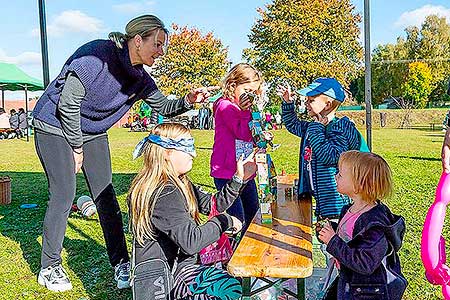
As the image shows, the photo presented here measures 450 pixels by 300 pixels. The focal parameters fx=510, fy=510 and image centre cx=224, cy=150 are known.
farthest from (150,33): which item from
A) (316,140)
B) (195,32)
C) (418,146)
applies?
(195,32)

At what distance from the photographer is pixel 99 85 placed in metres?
3.10

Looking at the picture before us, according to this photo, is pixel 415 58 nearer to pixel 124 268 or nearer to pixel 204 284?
pixel 124 268

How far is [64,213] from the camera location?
3.33 m

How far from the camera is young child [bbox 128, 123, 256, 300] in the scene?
2281 millimetres

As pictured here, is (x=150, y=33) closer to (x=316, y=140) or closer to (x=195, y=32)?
(x=316, y=140)

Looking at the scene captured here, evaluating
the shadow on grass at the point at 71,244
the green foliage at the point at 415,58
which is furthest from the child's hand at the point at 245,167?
the green foliage at the point at 415,58

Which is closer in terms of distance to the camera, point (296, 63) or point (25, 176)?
point (25, 176)

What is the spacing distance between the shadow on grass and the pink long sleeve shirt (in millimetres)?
1055

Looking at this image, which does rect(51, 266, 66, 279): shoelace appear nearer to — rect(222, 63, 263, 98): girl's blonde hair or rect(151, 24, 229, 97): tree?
rect(222, 63, 263, 98): girl's blonde hair

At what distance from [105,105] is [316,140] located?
133cm

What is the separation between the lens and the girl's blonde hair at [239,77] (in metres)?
3.53

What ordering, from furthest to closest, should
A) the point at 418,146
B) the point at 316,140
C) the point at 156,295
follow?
the point at 418,146 → the point at 316,140 → the point at 156,295

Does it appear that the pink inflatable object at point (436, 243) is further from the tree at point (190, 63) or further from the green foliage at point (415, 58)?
the green foliage at point (415, 58)

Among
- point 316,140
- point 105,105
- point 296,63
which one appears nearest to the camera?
point 316,140
